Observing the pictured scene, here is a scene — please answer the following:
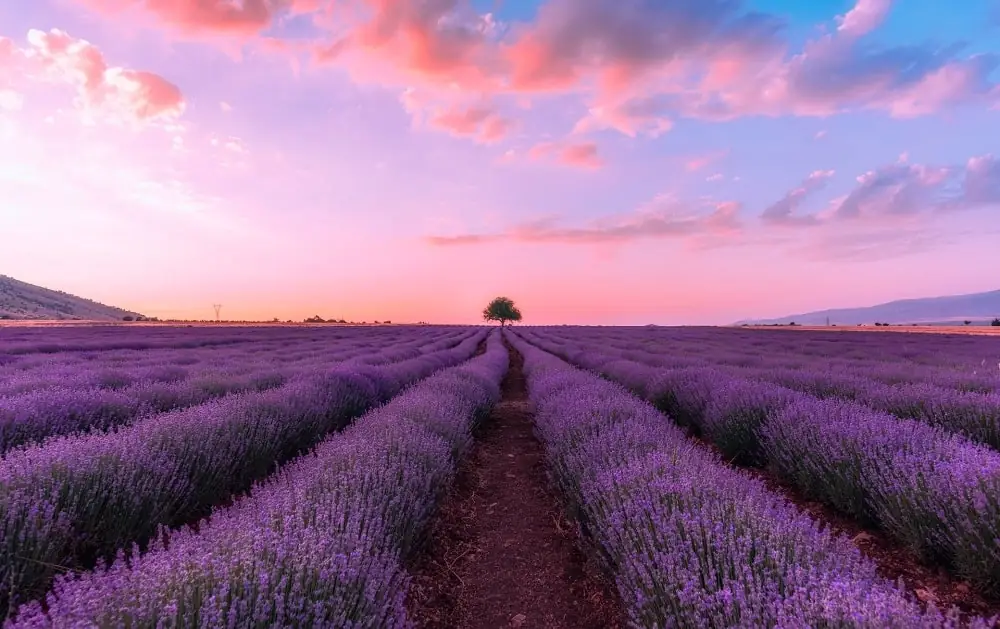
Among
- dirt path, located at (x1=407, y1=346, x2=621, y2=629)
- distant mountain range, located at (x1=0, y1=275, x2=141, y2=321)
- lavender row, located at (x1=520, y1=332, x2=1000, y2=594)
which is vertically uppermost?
distant mountain range, located at (x1=0, y1=275, x2=141, y2=321)

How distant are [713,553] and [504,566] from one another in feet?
5.23

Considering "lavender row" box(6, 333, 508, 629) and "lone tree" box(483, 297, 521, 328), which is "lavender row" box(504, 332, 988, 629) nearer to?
"lavender row" box(6, 333, 508, 629)

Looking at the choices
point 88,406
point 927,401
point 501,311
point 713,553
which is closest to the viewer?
point 713,553

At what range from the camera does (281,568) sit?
1.57 metres

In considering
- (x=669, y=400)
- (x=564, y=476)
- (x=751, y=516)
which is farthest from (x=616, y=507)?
(x=669, y=400)

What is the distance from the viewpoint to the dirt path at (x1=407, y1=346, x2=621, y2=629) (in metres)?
2.56

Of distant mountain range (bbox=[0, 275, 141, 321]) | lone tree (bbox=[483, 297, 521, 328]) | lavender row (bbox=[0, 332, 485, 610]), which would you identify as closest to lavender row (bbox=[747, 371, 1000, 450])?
lavender row (bbox=[0, 332, 485, 610])

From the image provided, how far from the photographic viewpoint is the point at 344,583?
5.17ft

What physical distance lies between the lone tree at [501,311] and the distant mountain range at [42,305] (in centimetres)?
6841

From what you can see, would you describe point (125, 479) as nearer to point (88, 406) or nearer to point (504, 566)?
point (504, 566)

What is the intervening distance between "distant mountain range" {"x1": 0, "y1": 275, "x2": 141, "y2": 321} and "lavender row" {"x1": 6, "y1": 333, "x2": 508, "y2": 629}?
340ft

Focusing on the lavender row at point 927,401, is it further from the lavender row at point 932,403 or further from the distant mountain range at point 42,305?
the distant mountain range at point 42,305

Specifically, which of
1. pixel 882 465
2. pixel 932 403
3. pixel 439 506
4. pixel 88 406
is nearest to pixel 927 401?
pixel 932 403

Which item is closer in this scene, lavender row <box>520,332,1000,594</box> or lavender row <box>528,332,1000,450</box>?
lavender row <box>520,332,1000,594</box>
